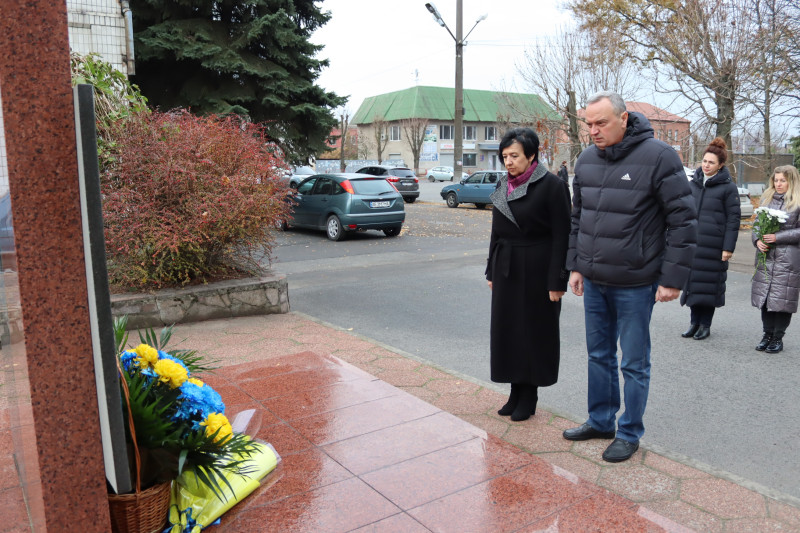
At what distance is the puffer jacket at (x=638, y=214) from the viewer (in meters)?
3.54

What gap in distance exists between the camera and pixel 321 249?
14.2 m

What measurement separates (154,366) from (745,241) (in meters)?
15.0

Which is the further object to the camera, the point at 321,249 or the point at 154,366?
the point at 321,249

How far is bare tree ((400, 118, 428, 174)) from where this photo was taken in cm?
7069

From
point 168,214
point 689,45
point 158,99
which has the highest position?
point 689,45

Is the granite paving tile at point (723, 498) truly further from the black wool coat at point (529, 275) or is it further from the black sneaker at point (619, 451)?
the black wool coat at point (529, 275)

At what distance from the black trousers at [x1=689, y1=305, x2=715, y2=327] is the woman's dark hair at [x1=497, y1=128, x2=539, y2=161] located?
341 cm

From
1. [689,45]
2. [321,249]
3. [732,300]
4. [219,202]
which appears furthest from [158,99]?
[732,300]

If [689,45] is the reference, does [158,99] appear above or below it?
below

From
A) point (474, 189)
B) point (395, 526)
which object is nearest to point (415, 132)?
point (474, 189)

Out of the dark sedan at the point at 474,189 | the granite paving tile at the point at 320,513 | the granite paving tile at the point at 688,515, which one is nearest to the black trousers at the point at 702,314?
the granite paving tile at the point at 688,515

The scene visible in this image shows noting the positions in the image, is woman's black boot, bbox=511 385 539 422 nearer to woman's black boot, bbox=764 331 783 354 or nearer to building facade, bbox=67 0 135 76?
woman's black boot, bbox=764 331 783 354

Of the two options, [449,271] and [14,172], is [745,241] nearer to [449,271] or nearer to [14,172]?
[449,271]

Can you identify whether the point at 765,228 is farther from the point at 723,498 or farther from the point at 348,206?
the point at 348,206
